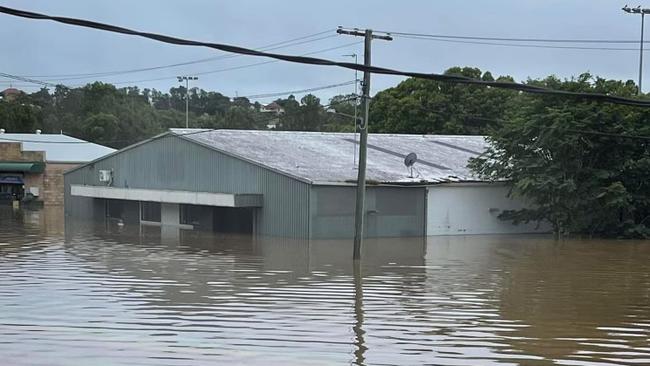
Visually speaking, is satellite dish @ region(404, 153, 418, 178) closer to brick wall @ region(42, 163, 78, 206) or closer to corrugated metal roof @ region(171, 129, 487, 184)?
corrugated metal roof @ region(171, 129, 487, 184)

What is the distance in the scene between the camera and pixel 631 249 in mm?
34250

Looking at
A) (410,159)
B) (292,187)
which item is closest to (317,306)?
(292,187)

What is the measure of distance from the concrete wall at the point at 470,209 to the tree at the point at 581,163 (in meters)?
1.47

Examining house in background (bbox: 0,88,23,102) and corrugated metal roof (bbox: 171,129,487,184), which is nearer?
corrugated metal roof (bbox: 171,129,487,184)

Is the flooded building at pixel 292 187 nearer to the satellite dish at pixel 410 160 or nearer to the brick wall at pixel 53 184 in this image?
the satellite dish at pixel 410 160

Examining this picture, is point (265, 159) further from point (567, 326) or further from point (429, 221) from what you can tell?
point (567, 326)

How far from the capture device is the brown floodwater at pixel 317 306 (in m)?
12.7

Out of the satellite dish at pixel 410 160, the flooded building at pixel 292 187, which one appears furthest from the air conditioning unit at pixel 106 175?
the satellite dish at pixel 410 160

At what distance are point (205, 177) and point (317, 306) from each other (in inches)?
981

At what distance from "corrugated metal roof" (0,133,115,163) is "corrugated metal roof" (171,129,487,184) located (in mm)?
24047

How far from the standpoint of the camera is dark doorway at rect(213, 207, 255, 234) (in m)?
39.8

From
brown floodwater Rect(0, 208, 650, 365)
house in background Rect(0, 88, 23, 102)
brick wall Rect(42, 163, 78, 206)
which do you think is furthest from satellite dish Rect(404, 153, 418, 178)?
house in background Rect(0, 88, 23, 102)

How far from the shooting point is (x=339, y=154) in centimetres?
4384

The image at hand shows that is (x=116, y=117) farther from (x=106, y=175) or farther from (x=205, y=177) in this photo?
(x=205, y=177)
